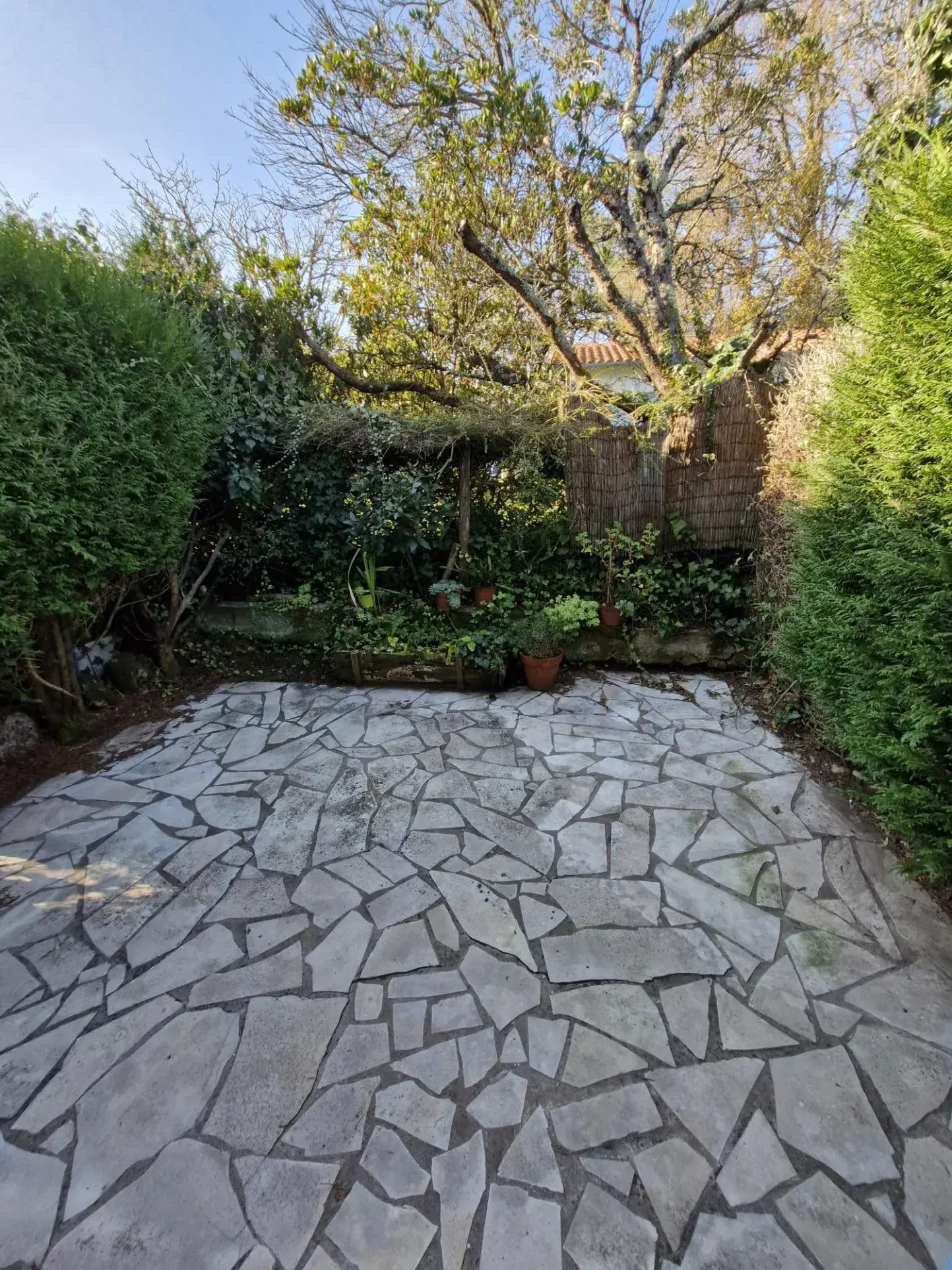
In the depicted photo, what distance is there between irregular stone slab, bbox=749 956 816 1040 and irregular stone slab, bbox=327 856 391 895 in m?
1.52

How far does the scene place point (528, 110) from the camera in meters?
5.30

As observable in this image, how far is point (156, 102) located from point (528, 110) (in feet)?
12.0

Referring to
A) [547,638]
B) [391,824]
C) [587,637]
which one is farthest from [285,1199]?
[587,637]

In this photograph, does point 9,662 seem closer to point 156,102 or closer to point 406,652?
point 406,652

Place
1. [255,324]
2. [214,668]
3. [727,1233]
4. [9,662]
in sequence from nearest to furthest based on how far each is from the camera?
[727,1233], [9,662], [214,668], [255,324]

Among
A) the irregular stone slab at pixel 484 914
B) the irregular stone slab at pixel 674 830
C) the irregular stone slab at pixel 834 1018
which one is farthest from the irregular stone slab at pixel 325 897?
the irregular stone slab at pixel 834 1018

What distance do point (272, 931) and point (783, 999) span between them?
1983 millimetres

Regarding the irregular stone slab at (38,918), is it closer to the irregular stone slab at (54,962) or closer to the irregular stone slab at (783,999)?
the irregular stone slab at (54,962)

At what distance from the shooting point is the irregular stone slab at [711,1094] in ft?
4.90

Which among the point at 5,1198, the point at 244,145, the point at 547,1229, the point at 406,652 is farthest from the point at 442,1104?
the point at 244,145

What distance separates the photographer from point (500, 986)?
1.92 metres

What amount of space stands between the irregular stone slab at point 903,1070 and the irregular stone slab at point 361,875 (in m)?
1.82

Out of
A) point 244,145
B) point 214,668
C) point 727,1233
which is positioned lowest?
point 727,1233

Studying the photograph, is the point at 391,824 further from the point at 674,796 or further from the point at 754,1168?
the point at 754,1168
